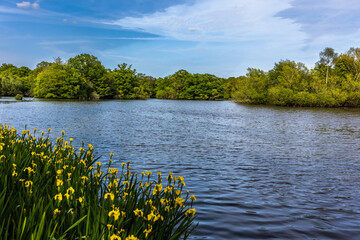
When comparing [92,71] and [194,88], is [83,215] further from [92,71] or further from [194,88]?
[194,88]

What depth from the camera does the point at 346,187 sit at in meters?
9.27

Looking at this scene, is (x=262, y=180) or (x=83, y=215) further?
(x=262, y=180)

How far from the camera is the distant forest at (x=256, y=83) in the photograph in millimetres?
75000

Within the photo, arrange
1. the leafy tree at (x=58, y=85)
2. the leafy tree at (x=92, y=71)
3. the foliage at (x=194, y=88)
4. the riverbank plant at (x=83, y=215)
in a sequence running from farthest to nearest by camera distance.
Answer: the foliage at (x=194, y=88) → the leafy tree at (x=92, y=71) → the leafy tree at (x=58, y=85) → the riverbank plant at (x=83, y=215)

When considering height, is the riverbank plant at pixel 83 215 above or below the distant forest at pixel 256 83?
below

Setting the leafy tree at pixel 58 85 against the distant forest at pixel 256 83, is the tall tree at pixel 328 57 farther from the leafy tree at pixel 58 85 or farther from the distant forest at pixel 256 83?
the leafy tree at pixel 58 85

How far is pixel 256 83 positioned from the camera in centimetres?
9175

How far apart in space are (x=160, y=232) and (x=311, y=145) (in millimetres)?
16672

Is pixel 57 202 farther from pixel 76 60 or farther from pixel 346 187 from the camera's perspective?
pixel 76 60

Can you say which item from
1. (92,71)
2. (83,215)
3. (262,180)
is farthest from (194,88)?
(83,215)

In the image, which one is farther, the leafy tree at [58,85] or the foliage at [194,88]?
the foliage at [194,88]

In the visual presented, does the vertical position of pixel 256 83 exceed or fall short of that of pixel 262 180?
it exceeds it

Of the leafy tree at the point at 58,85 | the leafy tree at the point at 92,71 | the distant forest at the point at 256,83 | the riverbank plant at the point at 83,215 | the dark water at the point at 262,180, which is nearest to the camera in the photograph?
the riverbank plant at the point at 83,215

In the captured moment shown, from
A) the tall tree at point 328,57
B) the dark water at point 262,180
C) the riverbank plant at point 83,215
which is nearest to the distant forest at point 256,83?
the tall tree at point 328,57
